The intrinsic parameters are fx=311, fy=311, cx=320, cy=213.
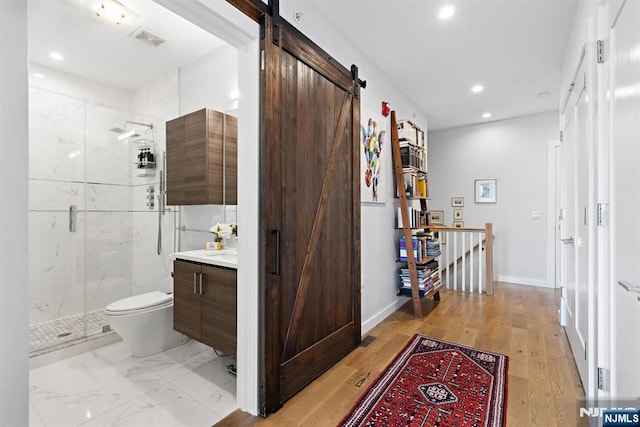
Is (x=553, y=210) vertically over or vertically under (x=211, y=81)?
under

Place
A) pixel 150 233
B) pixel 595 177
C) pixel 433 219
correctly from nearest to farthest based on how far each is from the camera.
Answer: pixel 595 177 < pixel 150 233 < pixel 433 219

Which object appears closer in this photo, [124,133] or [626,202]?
[626,202]

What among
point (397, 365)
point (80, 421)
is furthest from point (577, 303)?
point (80, 421)

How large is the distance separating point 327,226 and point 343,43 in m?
1.61

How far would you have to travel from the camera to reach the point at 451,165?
222 inches

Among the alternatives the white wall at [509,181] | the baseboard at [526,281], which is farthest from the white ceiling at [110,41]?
the baseboard at [526,281]

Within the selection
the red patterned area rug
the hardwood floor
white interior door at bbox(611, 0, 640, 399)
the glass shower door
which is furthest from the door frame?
the glass shower door

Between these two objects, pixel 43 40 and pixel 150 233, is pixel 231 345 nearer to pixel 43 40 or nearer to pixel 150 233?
pixel 150 233

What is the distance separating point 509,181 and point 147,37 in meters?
5.30

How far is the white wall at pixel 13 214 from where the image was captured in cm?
95

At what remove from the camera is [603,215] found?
1.51 m

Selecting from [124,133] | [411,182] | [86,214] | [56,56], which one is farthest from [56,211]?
[411,182]

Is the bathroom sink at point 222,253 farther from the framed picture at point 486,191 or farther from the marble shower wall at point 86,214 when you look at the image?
the framed picture at point 486,191

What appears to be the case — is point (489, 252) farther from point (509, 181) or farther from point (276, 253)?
point (276, 253)
